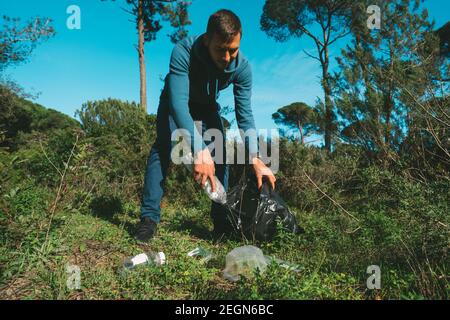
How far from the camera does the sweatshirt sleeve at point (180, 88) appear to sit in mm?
2283

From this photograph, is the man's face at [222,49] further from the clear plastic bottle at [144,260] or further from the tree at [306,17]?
the tree at [306,17]

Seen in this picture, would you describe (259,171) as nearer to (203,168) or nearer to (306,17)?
(203,168)

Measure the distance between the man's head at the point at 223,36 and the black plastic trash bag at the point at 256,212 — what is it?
953 millimetres

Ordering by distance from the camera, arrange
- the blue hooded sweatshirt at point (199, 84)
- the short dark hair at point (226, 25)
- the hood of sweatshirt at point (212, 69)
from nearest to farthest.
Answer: the short dark hair at point (226, 25) → the blue hooded sweatshirt at point (199, 84) → the hood of sweatshirt at point (212, 69)

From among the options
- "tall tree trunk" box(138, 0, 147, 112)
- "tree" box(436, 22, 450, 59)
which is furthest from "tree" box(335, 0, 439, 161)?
"tall tree trunk" box(138, 0, 147, 112)

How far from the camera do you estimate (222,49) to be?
89.8 inches

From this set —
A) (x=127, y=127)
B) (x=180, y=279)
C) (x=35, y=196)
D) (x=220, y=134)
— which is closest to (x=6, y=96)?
(x=127, y=127)

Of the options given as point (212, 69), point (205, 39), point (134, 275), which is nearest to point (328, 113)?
point (212, 69)

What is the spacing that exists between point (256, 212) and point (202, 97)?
1064 millimetres

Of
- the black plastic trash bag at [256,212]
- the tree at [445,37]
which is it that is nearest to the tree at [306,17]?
the tree at [445,37]

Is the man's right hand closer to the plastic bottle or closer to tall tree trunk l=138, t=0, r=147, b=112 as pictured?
the plastic bottle

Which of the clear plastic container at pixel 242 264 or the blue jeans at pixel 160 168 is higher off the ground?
the blue jeans at pixel 160 168

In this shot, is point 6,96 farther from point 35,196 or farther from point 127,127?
point 35,196


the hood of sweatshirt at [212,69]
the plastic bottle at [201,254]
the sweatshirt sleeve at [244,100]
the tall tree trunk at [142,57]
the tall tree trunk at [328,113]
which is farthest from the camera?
the tall tree trunk at [142,57]
